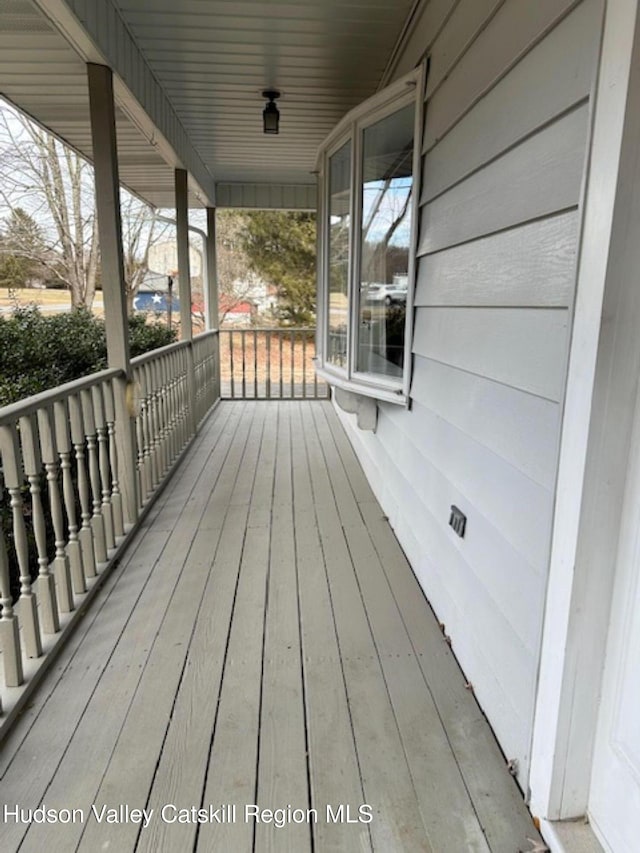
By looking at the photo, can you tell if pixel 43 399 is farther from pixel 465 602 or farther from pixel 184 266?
pixel 184 266

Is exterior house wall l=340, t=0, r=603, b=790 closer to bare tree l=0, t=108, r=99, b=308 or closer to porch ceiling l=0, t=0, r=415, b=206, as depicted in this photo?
porch ceiling l=0, t=0, r=415, b=206

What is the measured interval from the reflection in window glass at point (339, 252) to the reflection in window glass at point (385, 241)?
0.20m

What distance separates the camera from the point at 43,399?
1.98 meters

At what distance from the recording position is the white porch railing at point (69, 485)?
178 cm

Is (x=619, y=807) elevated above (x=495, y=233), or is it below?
below

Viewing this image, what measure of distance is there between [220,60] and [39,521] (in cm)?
297

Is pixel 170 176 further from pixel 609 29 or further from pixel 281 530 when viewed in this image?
pixel 609 29

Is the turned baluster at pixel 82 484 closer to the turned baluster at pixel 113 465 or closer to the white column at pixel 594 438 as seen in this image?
the turned baluster at pixel 113 465

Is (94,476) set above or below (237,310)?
below

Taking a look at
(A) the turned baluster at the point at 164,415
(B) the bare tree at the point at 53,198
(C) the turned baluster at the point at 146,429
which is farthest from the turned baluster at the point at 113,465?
(B) the bare tree at the point at 53,198

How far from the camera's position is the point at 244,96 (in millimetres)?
4016

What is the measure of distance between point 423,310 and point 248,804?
1.94 meters

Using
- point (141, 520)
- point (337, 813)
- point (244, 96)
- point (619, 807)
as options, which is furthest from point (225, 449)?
point (619, 807)

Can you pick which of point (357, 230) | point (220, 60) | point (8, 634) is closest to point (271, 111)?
point (220, 60)
